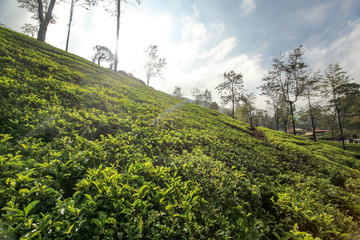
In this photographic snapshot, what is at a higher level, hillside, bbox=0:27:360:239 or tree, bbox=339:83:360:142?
tree, bbox=339:83:360:142

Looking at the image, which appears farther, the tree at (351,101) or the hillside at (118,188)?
the tree at (351,101)

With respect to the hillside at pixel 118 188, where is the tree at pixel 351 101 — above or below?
above

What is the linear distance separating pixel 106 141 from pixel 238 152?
18.1 ft

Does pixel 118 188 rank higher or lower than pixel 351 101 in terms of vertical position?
lower

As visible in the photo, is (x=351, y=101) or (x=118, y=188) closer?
(x=118, y=188)

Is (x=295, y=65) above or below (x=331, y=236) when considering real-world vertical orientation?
above

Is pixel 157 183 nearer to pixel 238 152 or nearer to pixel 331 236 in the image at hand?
pixel 331 236

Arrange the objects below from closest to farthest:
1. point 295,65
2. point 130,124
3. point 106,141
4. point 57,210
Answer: point 57,210 → point 106,141 → point 130,124 → point 295,65

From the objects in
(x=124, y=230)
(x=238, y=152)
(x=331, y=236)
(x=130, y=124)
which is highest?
(x=130, y=124)

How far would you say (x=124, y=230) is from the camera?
195 cm

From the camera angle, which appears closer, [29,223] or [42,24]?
[29,223]

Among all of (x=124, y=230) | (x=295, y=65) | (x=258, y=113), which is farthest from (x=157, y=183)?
(x=258, y=113)

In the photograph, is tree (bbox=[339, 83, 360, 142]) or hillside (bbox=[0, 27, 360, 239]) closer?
hillside (bbox=[0, 27, 360, 239])

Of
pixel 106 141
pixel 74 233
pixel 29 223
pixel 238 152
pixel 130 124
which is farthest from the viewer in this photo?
pixel 238 152
